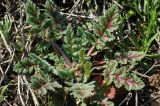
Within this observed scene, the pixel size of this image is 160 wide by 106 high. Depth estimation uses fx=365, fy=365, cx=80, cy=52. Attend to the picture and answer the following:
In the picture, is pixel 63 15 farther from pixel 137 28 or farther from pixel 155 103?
pixel 155 103

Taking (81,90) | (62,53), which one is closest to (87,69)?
(81,90)

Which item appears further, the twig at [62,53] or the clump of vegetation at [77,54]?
the twig at [62,53]

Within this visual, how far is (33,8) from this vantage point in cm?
258

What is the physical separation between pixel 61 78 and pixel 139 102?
0.62 meters

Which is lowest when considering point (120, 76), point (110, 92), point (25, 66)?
point (110, 92)

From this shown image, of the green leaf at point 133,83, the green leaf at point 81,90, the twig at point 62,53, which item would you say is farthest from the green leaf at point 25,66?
the green leaf at point 133,83

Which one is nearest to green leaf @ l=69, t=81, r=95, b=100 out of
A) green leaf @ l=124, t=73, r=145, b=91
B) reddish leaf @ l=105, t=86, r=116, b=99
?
reddish leaf @ l=105, t=86, r=116, b=99

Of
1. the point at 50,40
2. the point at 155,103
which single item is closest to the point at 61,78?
the point at 50,40

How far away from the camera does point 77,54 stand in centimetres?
271

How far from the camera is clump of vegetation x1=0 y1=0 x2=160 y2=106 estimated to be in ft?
8.50

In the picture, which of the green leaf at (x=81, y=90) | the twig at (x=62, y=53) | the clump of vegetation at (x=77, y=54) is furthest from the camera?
the twig at (x=62, y=53)

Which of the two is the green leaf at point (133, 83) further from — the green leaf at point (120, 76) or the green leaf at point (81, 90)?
the green leaf at point (81, 90)

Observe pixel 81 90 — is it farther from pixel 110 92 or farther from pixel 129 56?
pixel 129 56

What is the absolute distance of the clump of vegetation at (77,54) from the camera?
2.59 meters
